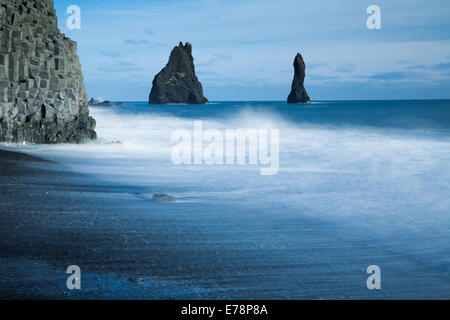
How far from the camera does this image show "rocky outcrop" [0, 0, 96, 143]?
39.5ft

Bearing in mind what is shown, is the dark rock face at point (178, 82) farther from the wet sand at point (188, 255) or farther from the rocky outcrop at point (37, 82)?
the wet sand at point (188, 255)

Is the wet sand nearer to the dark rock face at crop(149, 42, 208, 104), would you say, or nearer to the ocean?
the ocean

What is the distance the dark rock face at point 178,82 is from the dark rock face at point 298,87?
22.1 meters

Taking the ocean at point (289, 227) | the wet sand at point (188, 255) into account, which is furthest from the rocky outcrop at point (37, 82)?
the wet sand at point (188, 255)

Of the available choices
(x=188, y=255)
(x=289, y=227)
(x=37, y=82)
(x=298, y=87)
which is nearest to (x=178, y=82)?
(x=298, y=87)

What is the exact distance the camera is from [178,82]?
10406 cm

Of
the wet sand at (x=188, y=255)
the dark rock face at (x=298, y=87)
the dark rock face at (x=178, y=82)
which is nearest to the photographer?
the wet sand at (x=188, y=255)

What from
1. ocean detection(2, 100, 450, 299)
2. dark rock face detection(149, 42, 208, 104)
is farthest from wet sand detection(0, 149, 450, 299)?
dark rock face detection(149, 42, 208, 104)

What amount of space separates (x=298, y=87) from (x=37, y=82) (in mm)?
89410

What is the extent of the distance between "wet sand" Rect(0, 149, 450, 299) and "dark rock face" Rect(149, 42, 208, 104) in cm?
9911

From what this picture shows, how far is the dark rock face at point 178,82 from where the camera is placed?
104 metres

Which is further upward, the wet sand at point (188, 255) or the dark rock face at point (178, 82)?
the dark rock face at point (178, 82)
